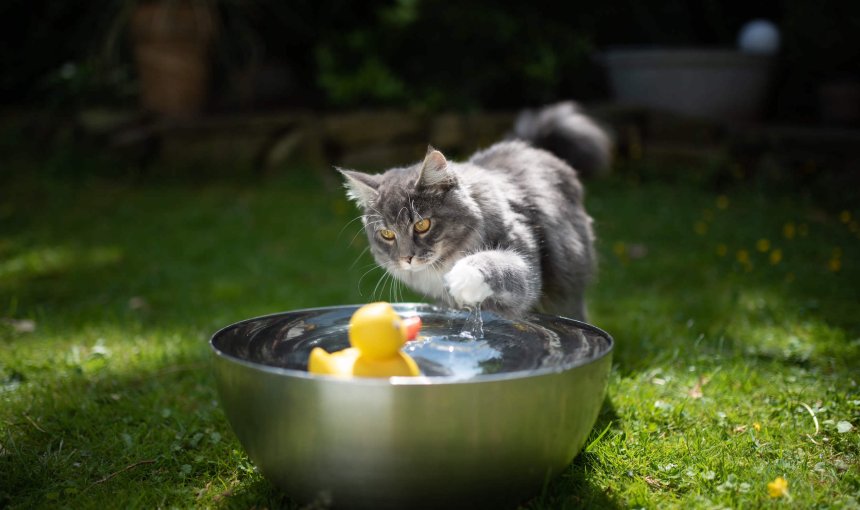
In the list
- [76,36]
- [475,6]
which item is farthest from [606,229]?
[76,36]

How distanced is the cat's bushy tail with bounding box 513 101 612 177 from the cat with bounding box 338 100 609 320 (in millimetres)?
404

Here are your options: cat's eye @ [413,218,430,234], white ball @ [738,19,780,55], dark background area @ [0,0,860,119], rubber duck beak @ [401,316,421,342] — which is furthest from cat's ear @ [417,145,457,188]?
white ball @ [738,19,780,55]

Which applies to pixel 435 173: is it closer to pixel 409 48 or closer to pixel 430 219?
pixel 430 219

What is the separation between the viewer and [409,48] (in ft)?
19.5

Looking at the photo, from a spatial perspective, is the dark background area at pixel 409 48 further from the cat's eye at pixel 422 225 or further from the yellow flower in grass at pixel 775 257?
the cat's eye at pixel 422 225

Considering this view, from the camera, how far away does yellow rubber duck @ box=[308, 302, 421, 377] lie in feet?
4.95

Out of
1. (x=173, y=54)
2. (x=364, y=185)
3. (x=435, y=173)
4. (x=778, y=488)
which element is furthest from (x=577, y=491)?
(x=173, y=54)

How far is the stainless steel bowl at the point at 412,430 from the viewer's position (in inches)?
52.6

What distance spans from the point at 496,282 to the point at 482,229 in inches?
13.8

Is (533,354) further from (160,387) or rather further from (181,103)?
(181,103)

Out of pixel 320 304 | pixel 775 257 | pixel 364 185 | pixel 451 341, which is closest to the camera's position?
pixel 451 341

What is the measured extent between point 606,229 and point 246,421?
348 cm

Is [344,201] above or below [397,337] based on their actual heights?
below

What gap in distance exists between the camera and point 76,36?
649 centimetres
